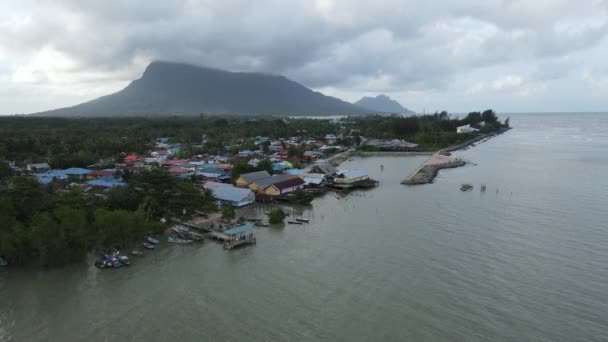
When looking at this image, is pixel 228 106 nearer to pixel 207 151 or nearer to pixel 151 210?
pixel 207 151

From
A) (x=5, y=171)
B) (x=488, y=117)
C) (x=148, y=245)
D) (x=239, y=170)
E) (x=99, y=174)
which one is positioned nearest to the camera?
(x=148, y=245)

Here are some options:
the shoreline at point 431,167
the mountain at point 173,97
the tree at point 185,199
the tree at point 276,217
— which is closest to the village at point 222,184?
the tree at point 185,199

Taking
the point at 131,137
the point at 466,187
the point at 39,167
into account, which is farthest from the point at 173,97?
the point at 466,187

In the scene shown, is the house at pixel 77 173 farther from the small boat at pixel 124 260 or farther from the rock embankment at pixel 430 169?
the rock embankment at pixel 430 169

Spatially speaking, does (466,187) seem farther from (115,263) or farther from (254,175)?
(115,263)

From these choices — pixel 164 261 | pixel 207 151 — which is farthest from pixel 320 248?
pixel 207 151
